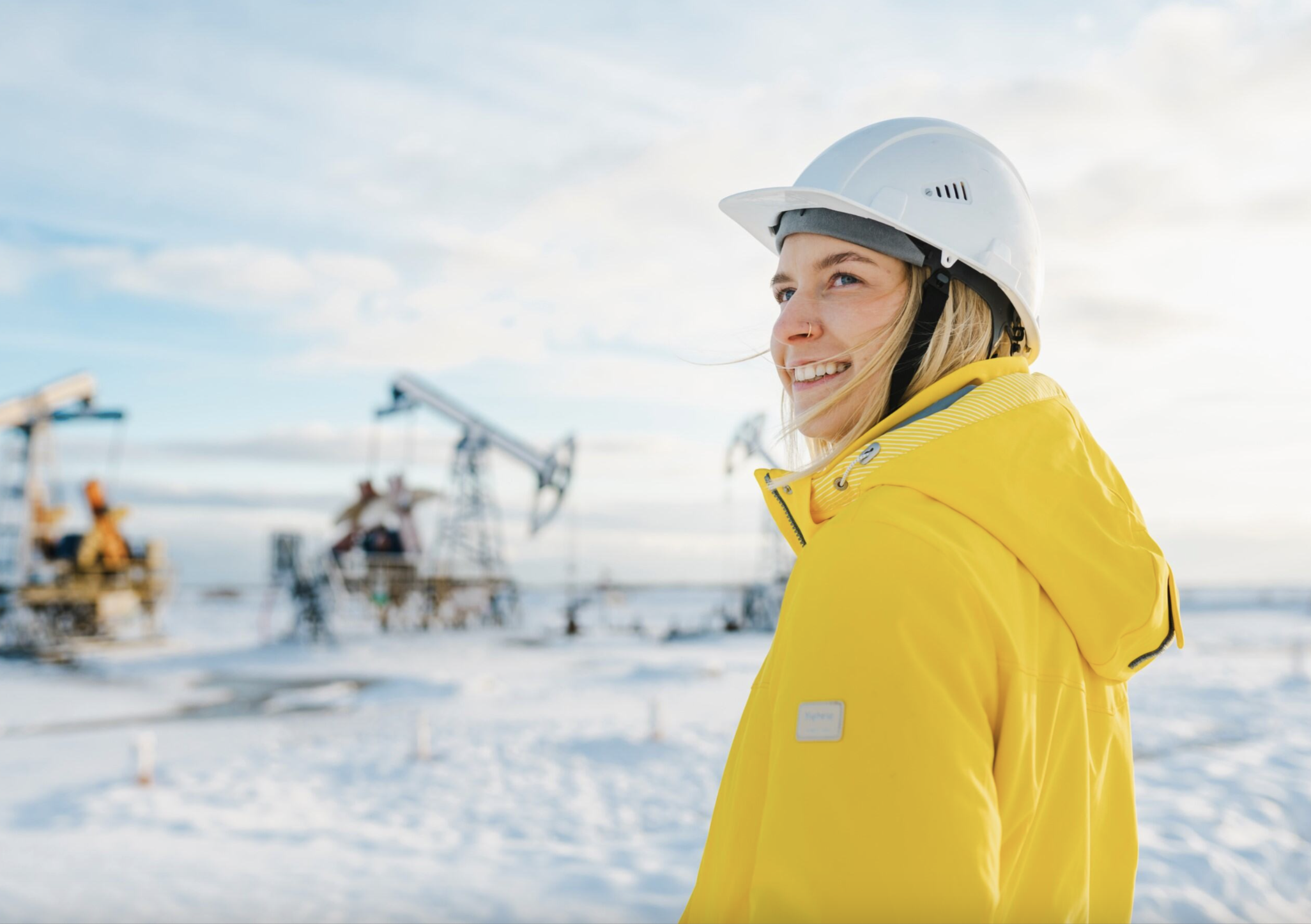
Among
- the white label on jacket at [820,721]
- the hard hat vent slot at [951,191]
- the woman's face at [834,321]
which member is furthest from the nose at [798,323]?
the white label on jacket at [820,721]

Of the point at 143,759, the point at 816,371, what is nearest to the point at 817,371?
the point at 816,371

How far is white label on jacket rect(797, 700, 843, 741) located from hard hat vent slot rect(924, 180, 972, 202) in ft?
3.66

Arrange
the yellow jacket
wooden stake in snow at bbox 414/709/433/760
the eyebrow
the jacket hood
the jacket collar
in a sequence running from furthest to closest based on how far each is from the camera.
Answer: wooden stake in snow at bbox 414/709/433/760, the eyebrow, the jacket collar, the jacket hood, the yellow jacket

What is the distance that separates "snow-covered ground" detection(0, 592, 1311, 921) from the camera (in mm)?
5660

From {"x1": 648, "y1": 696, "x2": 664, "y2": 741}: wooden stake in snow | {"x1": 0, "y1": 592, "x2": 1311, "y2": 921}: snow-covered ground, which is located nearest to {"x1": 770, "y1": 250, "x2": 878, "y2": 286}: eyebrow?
{"x1": 0, "y1": 592, "x2": 1311, "y2": 921}: snow-covered ground

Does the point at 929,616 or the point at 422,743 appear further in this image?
the point at 422,743

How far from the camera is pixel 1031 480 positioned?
1215 millimetres

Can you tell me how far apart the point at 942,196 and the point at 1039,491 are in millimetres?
809

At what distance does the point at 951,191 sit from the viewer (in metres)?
1.81

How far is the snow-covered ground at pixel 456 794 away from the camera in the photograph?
566 centimetres

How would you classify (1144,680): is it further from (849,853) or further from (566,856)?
(849,853)

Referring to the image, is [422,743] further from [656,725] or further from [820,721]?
[820,721]

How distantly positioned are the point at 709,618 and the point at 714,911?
31426 millimetres

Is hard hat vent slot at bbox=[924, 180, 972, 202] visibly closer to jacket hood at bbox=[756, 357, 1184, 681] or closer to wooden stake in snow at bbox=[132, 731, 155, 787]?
jacket hood at bbox=[756, 357, 1184, 681]
